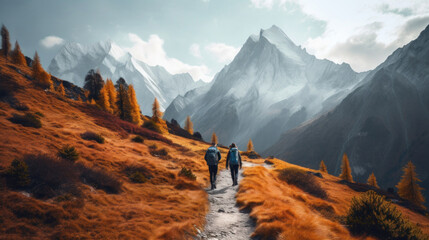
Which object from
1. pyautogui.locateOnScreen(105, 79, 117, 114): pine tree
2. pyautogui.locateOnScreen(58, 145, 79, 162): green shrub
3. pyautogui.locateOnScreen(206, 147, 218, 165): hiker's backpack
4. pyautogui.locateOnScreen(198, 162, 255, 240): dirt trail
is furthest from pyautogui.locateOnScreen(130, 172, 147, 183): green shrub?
pyautogui.locateOnScreen(105, 79, 117, 114): pine tree

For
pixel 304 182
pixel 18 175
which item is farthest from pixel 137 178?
pixel 304 182

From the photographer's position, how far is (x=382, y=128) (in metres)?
158

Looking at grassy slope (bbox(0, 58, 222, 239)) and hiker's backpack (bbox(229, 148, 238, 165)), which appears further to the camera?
hiker's backpack (bbox(229, 148, 238, 165))

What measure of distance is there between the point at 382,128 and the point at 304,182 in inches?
7586

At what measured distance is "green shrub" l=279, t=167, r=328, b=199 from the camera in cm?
1658

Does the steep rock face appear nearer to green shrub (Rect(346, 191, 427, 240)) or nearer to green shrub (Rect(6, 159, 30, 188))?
green shrub (Rect(346, 191, 427, 240))

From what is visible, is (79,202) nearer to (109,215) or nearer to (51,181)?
(109,215)

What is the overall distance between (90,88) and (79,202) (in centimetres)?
6074

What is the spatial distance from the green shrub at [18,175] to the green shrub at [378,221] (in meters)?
11.3

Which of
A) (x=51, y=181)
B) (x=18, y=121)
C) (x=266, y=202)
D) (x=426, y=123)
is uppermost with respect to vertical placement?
(x=426, y=123)

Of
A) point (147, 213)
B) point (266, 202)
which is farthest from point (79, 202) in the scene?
point (266, 202)

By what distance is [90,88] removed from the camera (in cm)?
5597

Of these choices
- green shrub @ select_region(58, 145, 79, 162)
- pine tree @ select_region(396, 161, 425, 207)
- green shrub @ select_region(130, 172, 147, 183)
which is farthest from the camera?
pine tree @ select_region(396, 161, 425, 207)

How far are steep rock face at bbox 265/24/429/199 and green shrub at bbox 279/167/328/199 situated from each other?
481ft
